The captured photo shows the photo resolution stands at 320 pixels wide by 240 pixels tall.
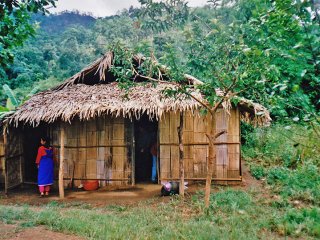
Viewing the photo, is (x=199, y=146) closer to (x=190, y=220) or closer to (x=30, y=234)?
(x=190, y=220)

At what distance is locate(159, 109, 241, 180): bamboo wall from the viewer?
28.2 feet

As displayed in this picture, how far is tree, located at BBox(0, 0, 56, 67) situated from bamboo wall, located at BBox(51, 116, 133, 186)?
4784 mm

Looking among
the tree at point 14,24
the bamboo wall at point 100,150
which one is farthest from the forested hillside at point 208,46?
the bamboo wall at point 100,150

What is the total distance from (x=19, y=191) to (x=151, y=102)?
5.06 meters

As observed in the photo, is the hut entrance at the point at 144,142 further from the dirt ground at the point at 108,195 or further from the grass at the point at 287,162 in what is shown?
the grass at the point at 287,162

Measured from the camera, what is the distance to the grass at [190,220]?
15.8 ft

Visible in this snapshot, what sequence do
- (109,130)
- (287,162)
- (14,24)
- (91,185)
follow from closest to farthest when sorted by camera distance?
(14,24) < (91,185) < (109,130) < (287,162)

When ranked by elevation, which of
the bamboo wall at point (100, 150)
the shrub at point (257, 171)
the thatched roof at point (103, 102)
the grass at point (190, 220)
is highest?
the thatched roof at point (103, 102)

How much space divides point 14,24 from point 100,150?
527 cm

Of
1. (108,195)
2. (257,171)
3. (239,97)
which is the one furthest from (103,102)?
(257,171)

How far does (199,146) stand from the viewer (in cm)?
877

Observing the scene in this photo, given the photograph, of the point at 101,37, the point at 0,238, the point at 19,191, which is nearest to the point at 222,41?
the point at 0,238

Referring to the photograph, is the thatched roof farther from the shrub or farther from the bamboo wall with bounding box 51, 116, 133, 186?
the shrub

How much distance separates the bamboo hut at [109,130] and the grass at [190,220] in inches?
77.5
